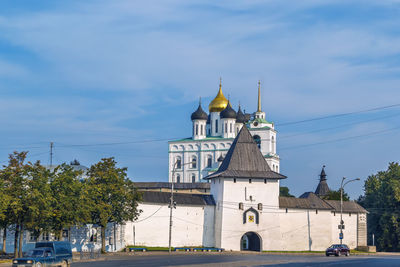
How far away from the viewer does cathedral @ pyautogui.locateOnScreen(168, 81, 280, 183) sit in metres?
122

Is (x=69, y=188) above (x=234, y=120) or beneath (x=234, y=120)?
beneath

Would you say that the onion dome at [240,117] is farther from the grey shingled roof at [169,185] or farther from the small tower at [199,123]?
the grey shingled roof at [169,185]

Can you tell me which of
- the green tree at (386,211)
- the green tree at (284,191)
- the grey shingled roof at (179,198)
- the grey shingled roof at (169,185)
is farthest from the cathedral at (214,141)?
the grey shingled roof at (179,198)

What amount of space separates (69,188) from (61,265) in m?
15.1

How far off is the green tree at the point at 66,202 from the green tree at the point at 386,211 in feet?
148

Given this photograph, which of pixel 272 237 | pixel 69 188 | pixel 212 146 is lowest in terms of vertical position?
pixel 272 237

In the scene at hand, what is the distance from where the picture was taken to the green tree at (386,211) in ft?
259

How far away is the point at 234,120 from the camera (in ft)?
405

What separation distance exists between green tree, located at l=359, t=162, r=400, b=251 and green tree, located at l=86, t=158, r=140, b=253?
3834 centimetres

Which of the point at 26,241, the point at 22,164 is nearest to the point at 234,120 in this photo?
the point at 26,241

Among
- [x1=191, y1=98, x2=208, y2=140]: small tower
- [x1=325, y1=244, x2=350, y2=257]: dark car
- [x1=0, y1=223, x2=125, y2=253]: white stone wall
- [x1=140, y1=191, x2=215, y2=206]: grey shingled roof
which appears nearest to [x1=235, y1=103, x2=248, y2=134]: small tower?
[x1=191, y1=98, x2=208, y2=140]: small tower

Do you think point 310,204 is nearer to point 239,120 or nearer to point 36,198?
point 36,198

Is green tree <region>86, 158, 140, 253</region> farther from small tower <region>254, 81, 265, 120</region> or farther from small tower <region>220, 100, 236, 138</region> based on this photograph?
small tower <region>254, 81, 265, 120</region>

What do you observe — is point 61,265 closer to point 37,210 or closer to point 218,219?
point 37,210
